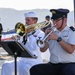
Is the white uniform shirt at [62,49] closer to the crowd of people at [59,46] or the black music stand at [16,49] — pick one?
the crowd of people at [59,46]

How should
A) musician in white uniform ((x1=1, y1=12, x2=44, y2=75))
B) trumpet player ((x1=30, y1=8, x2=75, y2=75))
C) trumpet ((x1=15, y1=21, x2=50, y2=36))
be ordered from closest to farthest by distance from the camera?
trumpet player ((x1=30, y1=8, x2=75, y2=75)), trumpet ((x1=15, y1=21, x2=50, y2=36)), musician in white uniform ((x1=1, y1=12, x2=44, y2=75))

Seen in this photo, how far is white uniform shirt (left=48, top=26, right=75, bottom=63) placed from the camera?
12.8ft

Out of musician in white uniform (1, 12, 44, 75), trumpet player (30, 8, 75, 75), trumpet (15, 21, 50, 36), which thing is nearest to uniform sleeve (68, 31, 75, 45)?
trumpet player (30, 8, 75, 75)

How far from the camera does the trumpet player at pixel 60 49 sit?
3766 millimetres

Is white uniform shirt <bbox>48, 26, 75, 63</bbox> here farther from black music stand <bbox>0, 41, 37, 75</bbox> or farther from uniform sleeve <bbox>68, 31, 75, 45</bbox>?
black music stand <bbox>0, 41, 37, 75</bbox>

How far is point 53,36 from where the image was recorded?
3.75 m

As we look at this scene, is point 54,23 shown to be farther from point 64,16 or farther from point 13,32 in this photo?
point 13,32

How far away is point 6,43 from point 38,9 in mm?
3778

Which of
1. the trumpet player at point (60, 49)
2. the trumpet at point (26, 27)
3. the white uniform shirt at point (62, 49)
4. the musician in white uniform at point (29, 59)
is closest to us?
the trumpet player at point (60, 49)

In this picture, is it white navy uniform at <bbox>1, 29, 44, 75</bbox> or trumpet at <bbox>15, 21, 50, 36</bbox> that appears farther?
white navy uniform at <bbox>1, 29, 44, 75</bbox>

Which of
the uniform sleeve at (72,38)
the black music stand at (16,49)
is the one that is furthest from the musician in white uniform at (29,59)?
the uniform sleeve at (72,38)

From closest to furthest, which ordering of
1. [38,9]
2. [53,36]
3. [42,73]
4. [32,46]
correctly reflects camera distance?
1. [53,36]
2. [42,73]
3. [32,46]
4. [38,9]

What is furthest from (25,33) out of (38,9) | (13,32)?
(38,9)

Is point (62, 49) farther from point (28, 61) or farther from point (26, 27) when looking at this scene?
point (28, 61)
